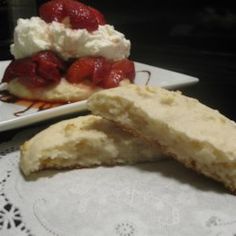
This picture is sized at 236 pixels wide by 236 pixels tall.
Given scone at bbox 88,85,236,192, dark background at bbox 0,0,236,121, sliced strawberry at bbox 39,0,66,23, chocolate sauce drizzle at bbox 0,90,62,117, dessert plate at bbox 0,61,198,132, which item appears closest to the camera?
scone at bbox 88,85,236,192

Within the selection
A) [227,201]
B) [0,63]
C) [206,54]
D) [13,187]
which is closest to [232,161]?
[227,201]

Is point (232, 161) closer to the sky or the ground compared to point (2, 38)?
closer to the sky

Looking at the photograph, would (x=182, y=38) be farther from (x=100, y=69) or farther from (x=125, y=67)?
(x=100, y=69)

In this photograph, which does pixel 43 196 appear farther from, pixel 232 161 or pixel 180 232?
pixel 232 161

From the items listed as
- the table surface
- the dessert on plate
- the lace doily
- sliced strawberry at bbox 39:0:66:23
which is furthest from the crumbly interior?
the table surface

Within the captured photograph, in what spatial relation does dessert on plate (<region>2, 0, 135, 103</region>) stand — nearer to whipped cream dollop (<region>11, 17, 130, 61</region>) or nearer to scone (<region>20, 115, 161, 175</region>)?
whipped cream dollop (<region>11, 17, 130, 61</region>)

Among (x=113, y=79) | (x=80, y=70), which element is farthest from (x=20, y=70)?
(x=113, y=79)
